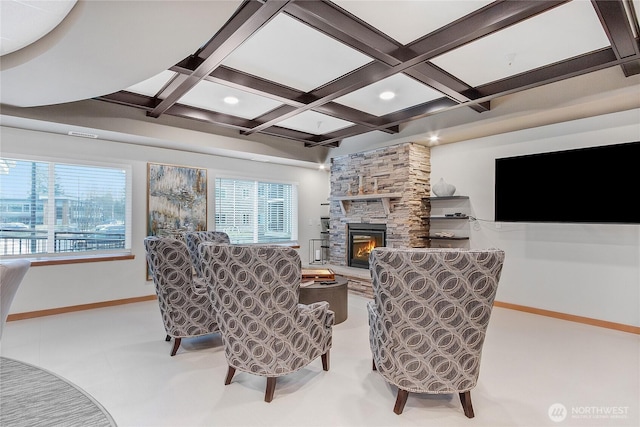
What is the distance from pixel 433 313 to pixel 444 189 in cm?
357

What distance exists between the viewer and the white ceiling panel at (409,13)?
2256 millimetres

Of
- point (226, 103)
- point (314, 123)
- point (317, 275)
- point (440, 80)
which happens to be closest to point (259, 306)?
point (317, 275)

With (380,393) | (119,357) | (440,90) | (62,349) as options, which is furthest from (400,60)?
(62,349)

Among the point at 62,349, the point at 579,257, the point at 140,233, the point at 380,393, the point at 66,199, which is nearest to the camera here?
the point at 380,393

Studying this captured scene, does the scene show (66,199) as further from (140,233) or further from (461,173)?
(461,173)

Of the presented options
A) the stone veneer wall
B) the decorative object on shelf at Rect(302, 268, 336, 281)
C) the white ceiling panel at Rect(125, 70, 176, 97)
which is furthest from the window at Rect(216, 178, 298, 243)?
the decorative object on shelf at Rect(302, 268, 336, 281)

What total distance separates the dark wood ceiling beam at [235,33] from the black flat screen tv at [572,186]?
3.64 meters

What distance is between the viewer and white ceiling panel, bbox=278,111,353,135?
485cm

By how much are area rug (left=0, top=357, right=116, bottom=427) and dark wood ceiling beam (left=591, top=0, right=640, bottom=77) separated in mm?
4165

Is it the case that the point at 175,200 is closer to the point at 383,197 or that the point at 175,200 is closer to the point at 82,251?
the point at 82,251

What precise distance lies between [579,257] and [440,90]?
272cm

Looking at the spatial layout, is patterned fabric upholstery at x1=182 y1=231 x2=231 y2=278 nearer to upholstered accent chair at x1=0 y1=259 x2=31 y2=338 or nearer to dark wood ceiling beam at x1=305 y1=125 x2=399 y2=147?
upholstered accent chair at x1=0 y1=259 x2=31 y2=338

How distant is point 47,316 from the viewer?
13.9 feet

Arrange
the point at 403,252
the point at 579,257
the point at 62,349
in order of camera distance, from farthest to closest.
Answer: the point at 579,257 → the point at 62,349 → the point at 403,252
